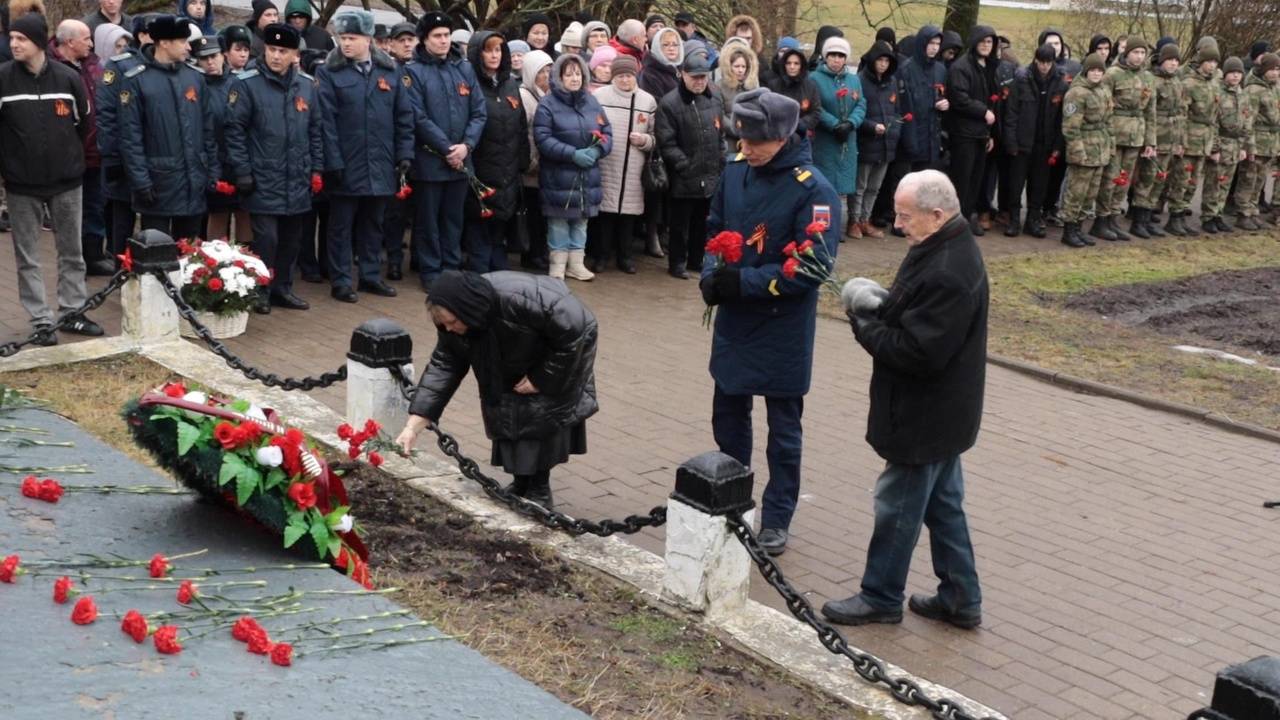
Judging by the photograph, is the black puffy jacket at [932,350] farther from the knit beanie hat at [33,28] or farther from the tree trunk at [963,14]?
the tree trunk at [963,14]

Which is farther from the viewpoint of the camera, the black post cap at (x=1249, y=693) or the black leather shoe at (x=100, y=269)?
the black leather shoe at (x=100, y=269)

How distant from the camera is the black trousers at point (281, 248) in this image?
1069 cm

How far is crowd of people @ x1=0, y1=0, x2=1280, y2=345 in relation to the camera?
10.0 metres

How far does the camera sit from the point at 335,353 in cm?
976

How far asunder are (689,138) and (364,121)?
9.40ft

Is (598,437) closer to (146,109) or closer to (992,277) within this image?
(146,109)

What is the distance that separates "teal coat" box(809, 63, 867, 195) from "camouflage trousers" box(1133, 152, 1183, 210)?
4218 mm

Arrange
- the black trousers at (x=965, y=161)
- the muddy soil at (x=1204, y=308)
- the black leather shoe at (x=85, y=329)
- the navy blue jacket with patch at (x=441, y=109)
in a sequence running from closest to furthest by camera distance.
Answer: the black leather shoe at (x=85, y=329) → the navy blue jacket with patch at (x=441, y=109) → the muddy soil at (x=1204, y=308) → the black trousers at (x=965, y=161)

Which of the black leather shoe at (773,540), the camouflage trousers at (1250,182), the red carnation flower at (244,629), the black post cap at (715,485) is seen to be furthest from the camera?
the camouflage trousers at (1250,182)

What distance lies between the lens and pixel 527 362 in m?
6.49

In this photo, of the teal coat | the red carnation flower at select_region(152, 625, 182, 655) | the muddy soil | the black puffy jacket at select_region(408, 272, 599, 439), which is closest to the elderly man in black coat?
the black puffy jacket at select_region(408, 272, 599, 439)

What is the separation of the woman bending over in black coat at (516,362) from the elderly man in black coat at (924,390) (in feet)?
4.24

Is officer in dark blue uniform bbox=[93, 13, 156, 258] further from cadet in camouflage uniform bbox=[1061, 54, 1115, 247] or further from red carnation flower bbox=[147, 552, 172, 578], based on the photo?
cadet in camouflage uniform bbox=[1061, 54, 1115, 247]

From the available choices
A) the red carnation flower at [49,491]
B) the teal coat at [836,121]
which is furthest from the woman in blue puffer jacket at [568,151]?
the red carnation flower at [49,491]
